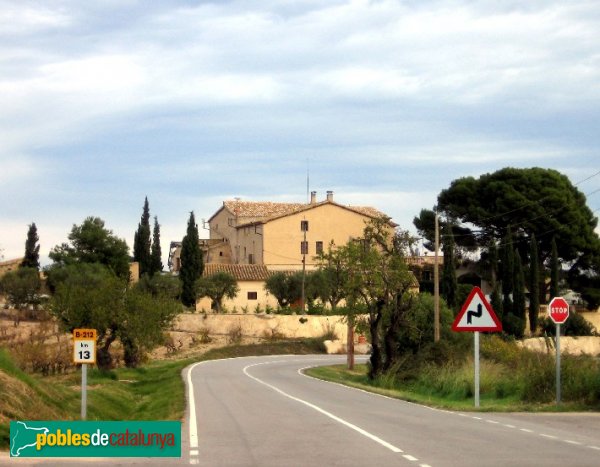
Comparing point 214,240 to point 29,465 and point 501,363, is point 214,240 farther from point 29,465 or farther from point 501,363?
point 29,465

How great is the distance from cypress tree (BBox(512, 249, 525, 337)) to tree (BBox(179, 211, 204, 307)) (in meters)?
28.0

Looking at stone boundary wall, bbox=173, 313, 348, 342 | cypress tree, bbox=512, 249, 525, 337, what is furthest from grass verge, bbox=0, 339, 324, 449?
cypress tree, bbox=512, 249, 525, 337

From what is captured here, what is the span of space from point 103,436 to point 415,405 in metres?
14.7

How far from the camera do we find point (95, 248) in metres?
92.5

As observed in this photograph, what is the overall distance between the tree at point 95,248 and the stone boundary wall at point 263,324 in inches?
636

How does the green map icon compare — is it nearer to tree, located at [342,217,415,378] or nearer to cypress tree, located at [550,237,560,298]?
tree, located at [342,217,415,378]

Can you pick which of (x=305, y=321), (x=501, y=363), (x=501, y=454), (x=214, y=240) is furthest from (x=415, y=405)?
(x=214, y=240)

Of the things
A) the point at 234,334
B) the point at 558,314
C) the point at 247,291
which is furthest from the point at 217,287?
the point at 558,314

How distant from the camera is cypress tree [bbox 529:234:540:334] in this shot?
7721 cm

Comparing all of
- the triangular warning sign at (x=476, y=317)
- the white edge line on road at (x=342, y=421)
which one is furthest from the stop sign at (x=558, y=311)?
the white edge line on road at (x=342, y=421)

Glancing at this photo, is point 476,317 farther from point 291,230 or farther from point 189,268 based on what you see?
point 291,230

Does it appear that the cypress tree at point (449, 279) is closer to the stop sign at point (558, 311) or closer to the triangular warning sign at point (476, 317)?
the triangular warning sign at point (476, 317)

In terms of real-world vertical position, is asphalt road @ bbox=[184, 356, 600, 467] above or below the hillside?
below

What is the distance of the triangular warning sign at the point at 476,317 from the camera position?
23234mm
